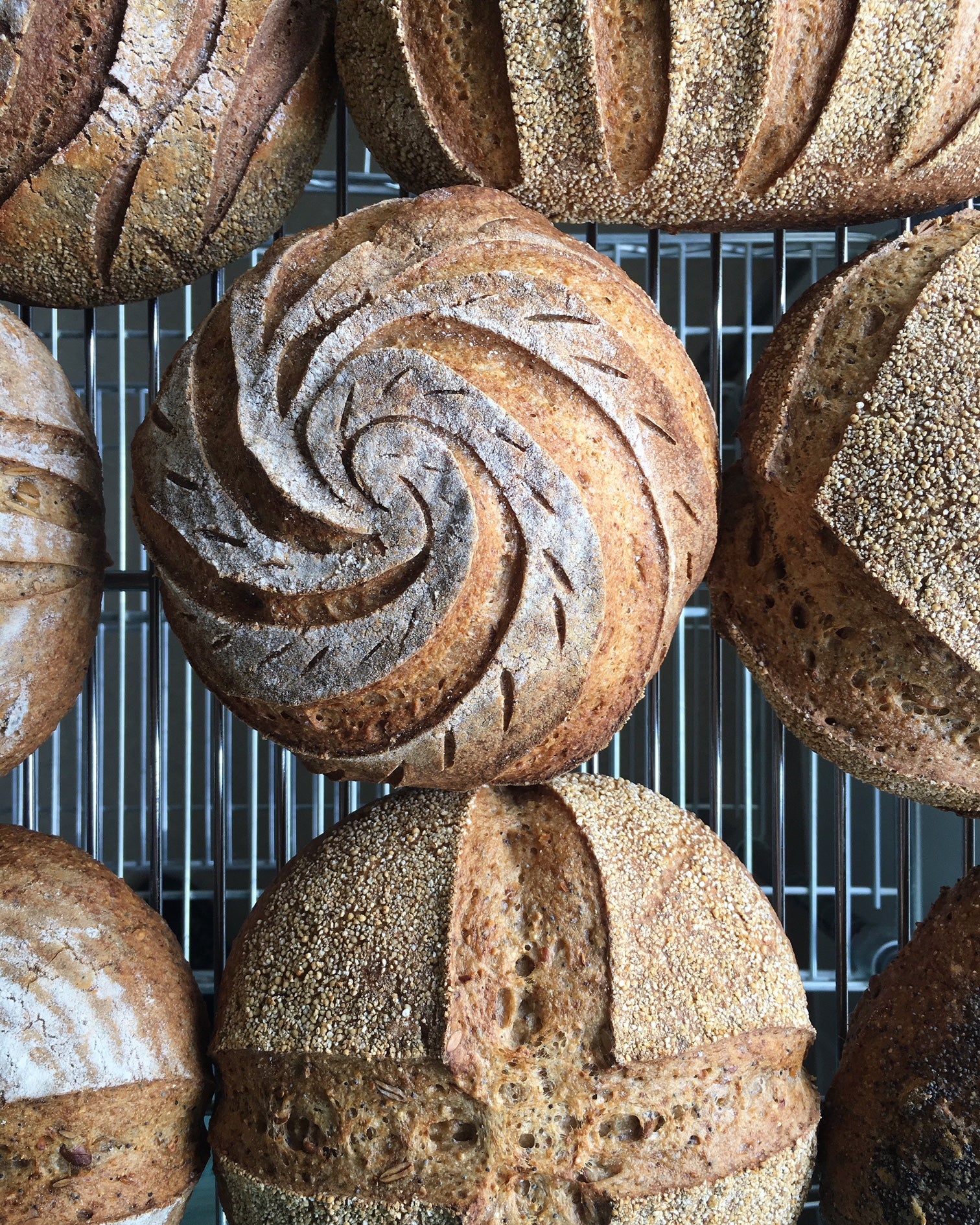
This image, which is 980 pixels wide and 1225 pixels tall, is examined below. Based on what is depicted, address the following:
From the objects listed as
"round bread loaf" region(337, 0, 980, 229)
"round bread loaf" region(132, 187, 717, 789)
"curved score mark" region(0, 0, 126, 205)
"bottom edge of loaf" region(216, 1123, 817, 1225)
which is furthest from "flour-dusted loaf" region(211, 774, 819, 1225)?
"curved score mark" region(0, 0, 126, 205)

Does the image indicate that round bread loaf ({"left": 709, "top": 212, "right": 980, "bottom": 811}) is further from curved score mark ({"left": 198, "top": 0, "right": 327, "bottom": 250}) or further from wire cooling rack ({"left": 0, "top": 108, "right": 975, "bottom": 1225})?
curved score mark ({"left": 198, "top": 0, "right": 327, "bottom": 250})

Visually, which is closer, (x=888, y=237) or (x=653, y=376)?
(x=653, y=376)

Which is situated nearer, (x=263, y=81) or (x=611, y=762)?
(x=263, y=81)

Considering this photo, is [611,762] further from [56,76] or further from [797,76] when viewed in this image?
[56,76]

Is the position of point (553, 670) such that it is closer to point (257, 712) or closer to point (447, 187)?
point (257, 712)

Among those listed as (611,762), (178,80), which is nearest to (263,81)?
(178,80)

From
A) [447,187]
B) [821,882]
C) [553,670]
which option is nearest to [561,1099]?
[553,670]
